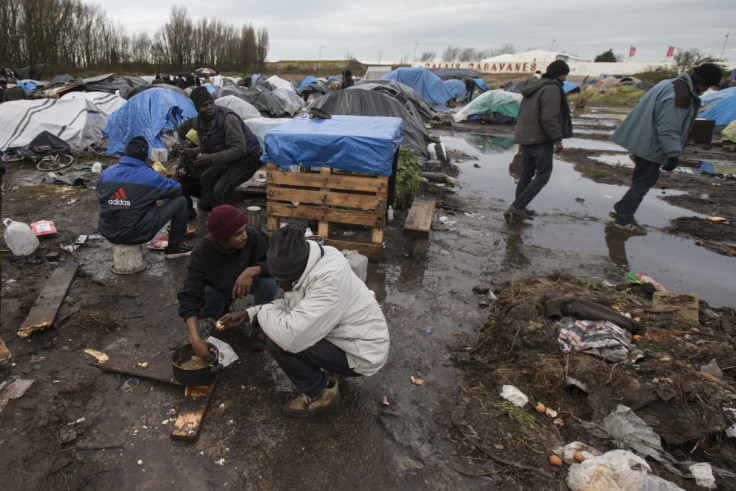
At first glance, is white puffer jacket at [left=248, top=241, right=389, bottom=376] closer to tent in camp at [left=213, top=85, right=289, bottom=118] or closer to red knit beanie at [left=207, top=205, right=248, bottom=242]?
red knit beanie at [left=207, top=205, right=248, bottom=242]

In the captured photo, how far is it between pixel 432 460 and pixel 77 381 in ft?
8.17

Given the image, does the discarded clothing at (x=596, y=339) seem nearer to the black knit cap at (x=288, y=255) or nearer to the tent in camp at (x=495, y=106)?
the black knit cap at (x=288, y=255)

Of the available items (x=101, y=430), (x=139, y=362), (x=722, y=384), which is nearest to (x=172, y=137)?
(x=139, y=362)

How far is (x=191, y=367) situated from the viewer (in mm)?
2713

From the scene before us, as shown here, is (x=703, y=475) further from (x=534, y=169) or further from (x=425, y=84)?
(x=425, y=84)

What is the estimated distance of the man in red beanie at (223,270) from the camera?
2.62 meters

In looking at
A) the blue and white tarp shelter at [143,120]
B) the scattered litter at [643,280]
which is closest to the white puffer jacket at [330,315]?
the scattered litter at [643,280]

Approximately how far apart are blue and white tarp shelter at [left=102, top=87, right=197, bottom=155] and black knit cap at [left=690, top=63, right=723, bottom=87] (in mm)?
9861

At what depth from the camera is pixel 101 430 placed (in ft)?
7.82

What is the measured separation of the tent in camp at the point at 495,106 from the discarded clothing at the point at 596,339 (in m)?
16.8

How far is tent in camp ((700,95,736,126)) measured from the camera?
14.5 meters

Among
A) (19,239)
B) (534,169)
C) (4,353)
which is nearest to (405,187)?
(534,169)

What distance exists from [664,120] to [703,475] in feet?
15.4

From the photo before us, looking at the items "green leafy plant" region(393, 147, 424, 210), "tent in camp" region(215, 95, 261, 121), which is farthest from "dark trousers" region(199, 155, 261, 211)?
"tent in camp" region(215, 95, 261, 121)
